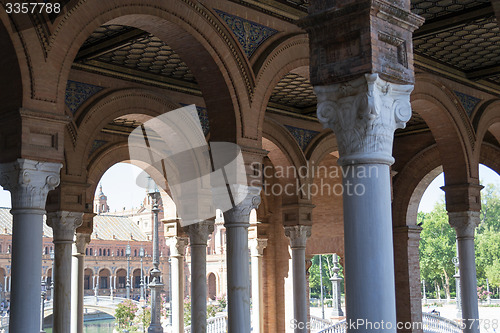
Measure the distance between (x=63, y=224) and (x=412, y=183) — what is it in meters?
Answer: 9.13

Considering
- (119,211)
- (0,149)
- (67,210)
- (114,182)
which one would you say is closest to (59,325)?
(67,210)

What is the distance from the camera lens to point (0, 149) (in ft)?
22.9

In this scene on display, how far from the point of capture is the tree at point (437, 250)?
48219 mm

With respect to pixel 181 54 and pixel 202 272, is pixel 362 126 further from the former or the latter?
pixel 202 272

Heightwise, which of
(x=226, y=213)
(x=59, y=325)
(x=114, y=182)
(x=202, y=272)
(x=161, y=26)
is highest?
(x=114, y=182)

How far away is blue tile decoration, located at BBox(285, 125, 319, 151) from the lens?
14.8 metres

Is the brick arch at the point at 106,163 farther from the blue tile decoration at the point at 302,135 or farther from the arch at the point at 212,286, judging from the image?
the arch at the point at 212,286

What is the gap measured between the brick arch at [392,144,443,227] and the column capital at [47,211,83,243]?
8480 millimetres

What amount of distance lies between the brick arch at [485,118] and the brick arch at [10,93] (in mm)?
9202

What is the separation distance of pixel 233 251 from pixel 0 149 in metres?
3.09

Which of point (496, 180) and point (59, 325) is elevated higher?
point (496, 180)

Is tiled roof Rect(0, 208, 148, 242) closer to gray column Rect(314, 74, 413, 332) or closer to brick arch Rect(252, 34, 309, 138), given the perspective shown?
brick arch Rect(252, 34, 309, 138)

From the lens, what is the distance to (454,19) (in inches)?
384

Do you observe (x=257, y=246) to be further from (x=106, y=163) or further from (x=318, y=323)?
(x=318, y=323)
